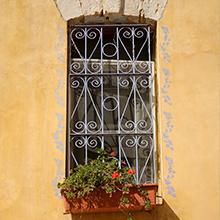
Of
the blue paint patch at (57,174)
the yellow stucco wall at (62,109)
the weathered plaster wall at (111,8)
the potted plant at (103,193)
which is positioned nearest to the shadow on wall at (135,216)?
the yellow stucco wall at (62,109)

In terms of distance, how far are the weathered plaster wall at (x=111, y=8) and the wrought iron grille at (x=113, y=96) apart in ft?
0.47

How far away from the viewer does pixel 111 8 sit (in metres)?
5.63

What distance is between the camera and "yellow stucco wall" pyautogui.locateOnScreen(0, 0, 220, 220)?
505 cm

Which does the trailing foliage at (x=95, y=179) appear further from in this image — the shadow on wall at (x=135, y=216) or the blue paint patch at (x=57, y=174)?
the shadow on wall at (x=135, y=216)

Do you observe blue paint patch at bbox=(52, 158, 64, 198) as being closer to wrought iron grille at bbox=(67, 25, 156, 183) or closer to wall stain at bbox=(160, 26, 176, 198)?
wrought iron grille at bbox=(67, 25, 156, 183)

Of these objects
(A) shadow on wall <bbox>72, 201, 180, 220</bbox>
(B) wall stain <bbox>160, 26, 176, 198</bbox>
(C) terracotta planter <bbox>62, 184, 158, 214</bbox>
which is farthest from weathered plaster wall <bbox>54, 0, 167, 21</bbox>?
(A) shadow on wall <bbox>72, 201, 180, 220</bbox>

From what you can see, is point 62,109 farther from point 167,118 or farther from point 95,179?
point 167,118

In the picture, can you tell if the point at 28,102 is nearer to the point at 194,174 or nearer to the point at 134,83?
the point at 134,83

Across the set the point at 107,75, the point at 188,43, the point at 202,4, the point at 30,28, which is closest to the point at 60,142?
the point at 107,75

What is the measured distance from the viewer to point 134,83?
217 inches

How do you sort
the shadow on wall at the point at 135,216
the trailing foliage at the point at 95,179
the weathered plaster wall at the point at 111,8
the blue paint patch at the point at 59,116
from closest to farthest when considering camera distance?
the trailing foliage at the point at 95,179 < the shadow on wall at the point at 135,216 < the blue paint patch at the point at 59,116 < the weathered plaster wall at the point at 111,8

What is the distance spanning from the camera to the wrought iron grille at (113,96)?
5352 mm

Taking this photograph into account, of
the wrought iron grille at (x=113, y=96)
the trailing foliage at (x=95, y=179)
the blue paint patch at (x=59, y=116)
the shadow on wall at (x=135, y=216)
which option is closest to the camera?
the trailing foliage at (x=95, y=179)

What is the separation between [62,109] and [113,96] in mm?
560
